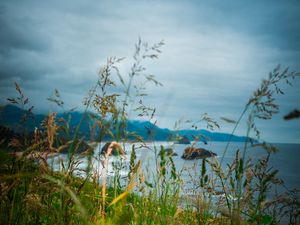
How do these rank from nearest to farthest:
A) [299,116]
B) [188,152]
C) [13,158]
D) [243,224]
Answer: [299,116]
[13,158]
[243,224]
[188,152]

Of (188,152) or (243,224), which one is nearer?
(243,224)

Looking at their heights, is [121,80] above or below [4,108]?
above

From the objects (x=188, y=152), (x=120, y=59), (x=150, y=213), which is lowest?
(x=150, y=213)

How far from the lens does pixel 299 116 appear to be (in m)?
1.05

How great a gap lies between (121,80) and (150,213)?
1.60 metres

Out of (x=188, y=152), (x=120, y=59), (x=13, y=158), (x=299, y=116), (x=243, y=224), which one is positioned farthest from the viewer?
(x=188, y=152)

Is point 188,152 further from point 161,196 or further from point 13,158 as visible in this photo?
point 13,158

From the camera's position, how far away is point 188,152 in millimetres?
4094

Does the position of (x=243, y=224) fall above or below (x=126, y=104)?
below

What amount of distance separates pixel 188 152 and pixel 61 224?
2.06 m

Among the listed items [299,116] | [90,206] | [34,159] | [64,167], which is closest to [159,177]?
[90,206]

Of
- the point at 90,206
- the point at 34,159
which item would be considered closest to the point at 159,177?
the point at 90,206

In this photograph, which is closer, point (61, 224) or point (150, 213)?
point (61, 224)

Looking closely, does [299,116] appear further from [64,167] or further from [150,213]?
[150,213]
